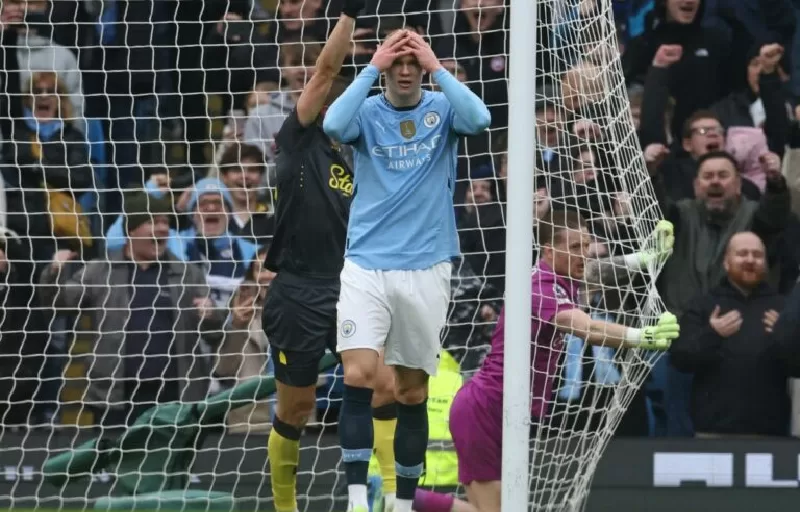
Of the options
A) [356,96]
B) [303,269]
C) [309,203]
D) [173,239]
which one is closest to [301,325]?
[303,269]

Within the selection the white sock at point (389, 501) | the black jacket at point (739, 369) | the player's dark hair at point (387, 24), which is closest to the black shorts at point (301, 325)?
the white sock at point (389, 501)

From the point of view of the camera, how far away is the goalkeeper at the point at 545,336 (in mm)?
7035

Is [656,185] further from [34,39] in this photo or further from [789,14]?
[34,39]

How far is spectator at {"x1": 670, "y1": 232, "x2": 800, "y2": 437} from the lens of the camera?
8.91 metres

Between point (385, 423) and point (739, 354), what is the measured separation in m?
2.40

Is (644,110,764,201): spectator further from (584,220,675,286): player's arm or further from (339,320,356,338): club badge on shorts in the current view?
(339,320,356,338): club badge on shorts

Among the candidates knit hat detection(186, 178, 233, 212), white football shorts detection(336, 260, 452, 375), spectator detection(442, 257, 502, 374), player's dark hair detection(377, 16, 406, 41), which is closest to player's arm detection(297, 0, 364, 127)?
white football shorts detection(336, 260, 452, 375)

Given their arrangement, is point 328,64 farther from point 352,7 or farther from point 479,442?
point 479,442

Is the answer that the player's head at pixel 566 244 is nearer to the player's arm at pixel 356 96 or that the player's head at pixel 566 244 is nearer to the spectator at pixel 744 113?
the player's arm at pixel 356 96

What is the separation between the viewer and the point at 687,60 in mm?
9820

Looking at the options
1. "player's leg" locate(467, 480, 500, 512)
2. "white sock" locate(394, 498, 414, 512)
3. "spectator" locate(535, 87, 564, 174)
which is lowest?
"player's leg" locate(467, 480, 500, 512)

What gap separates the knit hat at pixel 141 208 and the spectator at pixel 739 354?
2972mm

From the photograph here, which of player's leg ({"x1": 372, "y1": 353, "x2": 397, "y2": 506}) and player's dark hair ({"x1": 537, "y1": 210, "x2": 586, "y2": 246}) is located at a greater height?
player's dark hair ({"x1": 537, "y1": 210, "x2": 586, "y2": 246})

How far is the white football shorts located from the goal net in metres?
2.01
